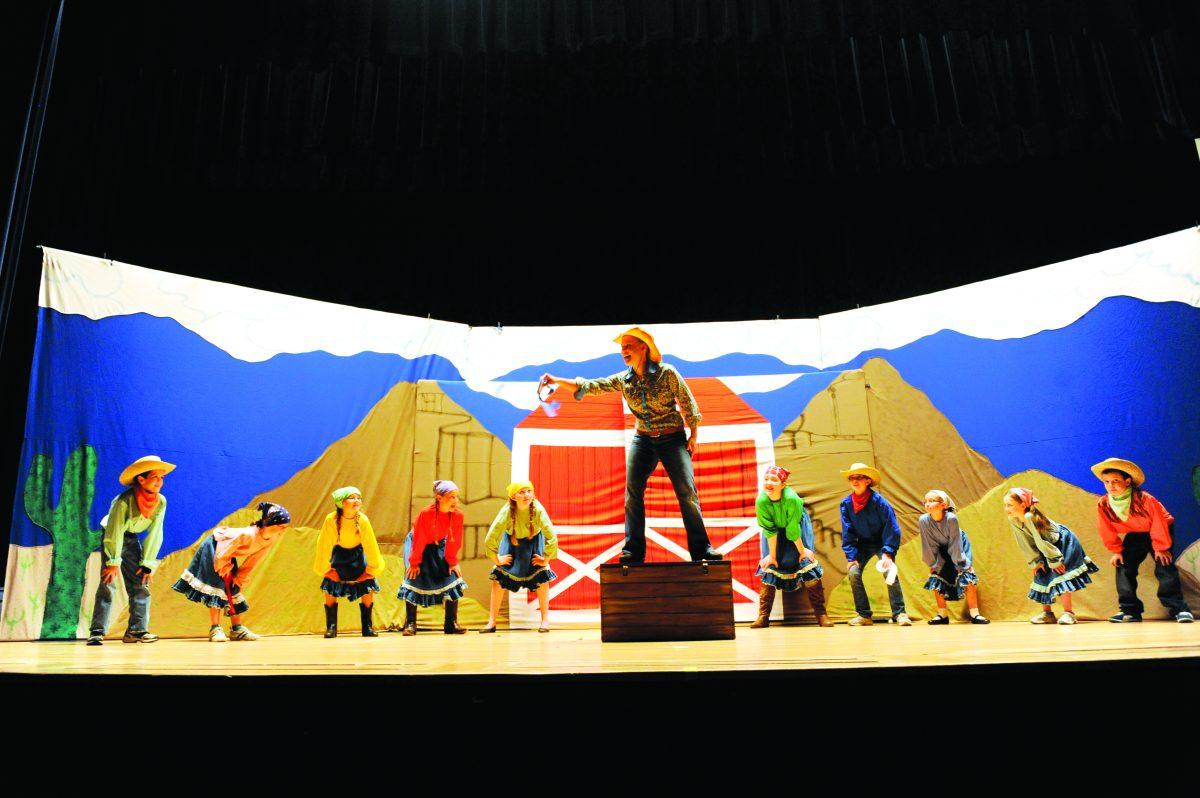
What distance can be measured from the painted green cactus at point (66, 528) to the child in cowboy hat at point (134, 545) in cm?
68

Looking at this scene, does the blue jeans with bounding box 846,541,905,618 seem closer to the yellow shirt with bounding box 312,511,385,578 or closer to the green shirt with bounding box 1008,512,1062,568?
the green shirt with bounding box 1008,512,1062,568

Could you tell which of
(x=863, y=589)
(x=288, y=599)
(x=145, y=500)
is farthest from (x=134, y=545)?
(x=863, y=589)

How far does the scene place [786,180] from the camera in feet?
23.1

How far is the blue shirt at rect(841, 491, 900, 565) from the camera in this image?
6473 millimetres

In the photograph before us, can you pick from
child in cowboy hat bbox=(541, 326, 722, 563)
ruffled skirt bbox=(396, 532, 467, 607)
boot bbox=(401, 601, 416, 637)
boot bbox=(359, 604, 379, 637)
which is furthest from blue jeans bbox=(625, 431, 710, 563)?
boot bbox=(359, 604, 379, 637)

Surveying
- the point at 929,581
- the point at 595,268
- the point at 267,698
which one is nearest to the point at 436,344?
the point at 595,268

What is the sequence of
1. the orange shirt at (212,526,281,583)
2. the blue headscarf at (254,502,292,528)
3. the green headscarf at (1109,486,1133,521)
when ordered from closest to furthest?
the orange shirt at (212,526,281,583) → the blue headscarf at (254,502,292,528) → the green headscarf at (1109,486,1133,521)

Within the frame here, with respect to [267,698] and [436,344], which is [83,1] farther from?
[267,698]

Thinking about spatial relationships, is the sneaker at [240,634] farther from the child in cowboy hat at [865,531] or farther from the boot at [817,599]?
the child in cowboy hat at [865,531]

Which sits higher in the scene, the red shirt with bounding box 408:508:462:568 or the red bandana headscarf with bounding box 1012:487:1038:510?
the red bandana headscarf with bounding box 1012:487:1038:510

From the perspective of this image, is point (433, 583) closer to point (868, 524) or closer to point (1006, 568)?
point (868, 524)

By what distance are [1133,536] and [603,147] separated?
5725mm

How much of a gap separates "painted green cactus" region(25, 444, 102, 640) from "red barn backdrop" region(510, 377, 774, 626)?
3749mm

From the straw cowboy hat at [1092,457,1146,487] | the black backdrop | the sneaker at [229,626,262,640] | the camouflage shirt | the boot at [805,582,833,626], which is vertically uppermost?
the black backdrop
